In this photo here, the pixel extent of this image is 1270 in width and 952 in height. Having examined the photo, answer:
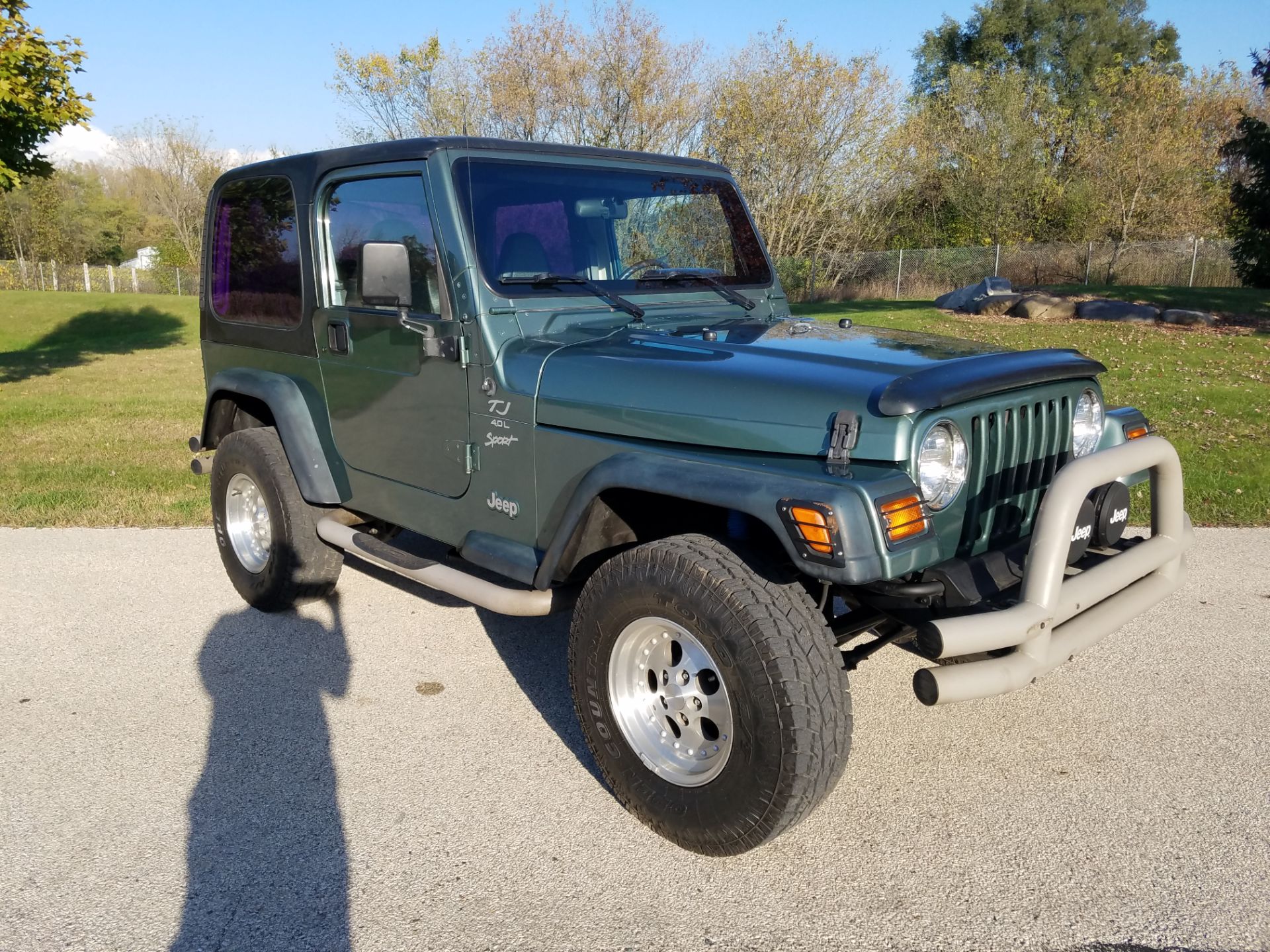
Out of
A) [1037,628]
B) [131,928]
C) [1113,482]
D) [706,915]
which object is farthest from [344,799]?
[1113,482]

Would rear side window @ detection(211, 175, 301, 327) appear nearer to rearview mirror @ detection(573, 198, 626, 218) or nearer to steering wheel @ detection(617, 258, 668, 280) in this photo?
rearview mirror @ detection(573, 198, 626, 218)

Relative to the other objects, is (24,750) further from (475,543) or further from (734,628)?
(734,628)

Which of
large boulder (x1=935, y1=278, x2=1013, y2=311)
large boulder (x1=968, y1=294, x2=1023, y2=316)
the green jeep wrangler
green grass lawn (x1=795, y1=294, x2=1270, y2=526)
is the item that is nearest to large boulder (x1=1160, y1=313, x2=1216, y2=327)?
green grass lawn (x1=795, y1=294, x2=1270, y2=526)

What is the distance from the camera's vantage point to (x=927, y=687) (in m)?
2.59

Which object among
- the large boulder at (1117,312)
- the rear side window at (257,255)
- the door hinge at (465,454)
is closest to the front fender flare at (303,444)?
the rear side window at (257,255)

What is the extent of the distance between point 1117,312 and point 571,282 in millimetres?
17582

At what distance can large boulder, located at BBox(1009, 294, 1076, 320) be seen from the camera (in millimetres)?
19125

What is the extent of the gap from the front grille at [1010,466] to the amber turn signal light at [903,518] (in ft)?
1.05

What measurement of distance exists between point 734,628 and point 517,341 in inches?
55.0

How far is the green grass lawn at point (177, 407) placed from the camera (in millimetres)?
6910

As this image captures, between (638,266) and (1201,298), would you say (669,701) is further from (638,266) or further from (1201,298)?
(1201,298)

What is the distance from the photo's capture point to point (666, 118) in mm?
25969

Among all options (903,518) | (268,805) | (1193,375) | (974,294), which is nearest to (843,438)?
(903,518)

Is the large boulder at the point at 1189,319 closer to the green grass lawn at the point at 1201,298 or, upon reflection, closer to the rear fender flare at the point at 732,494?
the green grass lawn at the point at 1201,298
